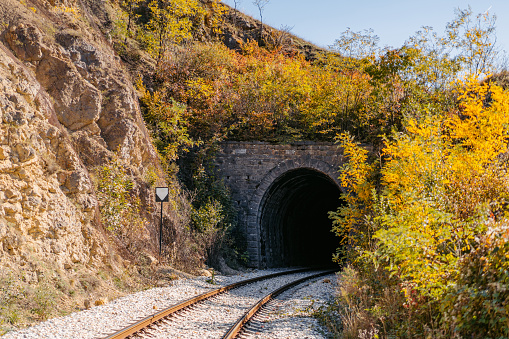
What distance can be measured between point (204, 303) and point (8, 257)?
404cm

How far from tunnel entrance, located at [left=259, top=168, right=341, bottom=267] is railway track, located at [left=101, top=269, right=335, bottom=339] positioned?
7819 millimetres

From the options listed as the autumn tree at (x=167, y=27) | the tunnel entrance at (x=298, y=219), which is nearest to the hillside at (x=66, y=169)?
the autumn tree at (x=167, y=27)

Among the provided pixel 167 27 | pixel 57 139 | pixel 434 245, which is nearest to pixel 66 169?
pixel 57 139

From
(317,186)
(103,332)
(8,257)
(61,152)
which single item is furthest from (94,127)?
(317,186)

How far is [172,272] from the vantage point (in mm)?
12727

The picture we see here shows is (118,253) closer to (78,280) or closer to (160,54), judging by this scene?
(78,280)

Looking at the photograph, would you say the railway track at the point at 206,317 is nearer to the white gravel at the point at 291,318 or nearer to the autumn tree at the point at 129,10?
the white gravel at the point at 291,318

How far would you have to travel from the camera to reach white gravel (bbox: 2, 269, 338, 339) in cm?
643

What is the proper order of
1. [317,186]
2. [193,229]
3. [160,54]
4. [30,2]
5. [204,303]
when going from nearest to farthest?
[204,303]
[30,2]
[193,229]
[160,54]
[317,186]

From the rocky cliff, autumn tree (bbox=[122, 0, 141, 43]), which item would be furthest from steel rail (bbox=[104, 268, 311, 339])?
autumn tree (bbox=[122, 0, 141, 43])

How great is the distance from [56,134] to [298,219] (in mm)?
17327

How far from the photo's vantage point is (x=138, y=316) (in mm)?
7645

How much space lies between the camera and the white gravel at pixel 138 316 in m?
6.43

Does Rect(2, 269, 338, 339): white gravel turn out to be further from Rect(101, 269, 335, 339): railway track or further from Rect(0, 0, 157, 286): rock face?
Rect(0, 0, 157, 286): rock face
